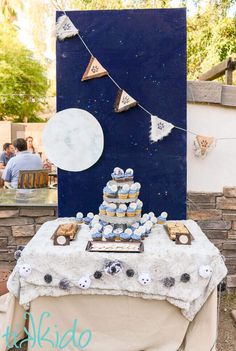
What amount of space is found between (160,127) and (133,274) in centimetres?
123

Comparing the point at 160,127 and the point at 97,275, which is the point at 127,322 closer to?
the point at 97,275

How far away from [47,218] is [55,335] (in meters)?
1.08

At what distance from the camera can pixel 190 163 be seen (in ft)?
10.7

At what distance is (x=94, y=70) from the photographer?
2.97m

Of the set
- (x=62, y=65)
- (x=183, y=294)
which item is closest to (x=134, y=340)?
(x=183, y=294)

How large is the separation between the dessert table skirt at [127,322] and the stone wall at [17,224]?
964 mm

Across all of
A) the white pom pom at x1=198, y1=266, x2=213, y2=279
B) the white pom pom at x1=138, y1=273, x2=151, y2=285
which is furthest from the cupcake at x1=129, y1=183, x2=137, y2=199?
the white pom pom at x1=198, y1=266, x2=213, y2=279

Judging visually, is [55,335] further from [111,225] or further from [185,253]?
[185,253]

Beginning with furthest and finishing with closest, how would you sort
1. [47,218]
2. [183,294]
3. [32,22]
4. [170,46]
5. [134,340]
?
[32,22]
[47,218]
[170,46]
[134,340]
[183,294]

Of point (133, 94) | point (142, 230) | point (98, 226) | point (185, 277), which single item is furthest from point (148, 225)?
point (133, 94)

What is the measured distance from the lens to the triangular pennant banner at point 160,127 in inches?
117

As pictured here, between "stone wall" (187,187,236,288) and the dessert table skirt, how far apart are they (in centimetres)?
107

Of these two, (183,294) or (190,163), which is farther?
(190,163)

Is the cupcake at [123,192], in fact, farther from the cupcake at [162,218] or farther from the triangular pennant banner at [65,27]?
the triangular pennant banner at [65,27]
